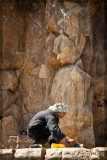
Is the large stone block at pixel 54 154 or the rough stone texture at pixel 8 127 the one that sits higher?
the large stone block at pixel 54 154

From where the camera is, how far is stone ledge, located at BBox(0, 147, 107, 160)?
10.5ft

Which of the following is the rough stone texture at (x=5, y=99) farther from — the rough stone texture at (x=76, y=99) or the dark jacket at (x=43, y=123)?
the dark jacket at (x=43, y=123)

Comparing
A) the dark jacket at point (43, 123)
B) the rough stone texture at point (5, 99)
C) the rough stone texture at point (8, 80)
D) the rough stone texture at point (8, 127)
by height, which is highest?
the rough stone texture at point (8, 80)

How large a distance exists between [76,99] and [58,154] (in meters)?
3.89

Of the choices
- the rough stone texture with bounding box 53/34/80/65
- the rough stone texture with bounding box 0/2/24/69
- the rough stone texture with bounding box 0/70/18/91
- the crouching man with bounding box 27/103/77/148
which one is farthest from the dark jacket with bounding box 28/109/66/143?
the rough stone texture with bounding box 0/2/24/69

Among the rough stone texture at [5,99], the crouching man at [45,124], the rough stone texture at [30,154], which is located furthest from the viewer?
the rough stone texture at [5,99]

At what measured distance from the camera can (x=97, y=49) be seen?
8.10 meters

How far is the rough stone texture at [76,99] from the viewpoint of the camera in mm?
6938

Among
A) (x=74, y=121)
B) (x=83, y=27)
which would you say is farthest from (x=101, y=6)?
(x=74, y=121)

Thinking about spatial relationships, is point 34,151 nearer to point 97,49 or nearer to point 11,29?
point 97,49

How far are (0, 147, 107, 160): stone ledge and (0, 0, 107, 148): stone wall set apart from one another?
11.9ft

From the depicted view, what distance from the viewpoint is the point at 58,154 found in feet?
10.7

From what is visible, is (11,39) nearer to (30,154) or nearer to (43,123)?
(43,123)

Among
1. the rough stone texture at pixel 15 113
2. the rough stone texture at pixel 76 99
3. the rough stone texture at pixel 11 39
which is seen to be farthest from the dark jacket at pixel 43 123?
the rough stone texture at pixel 11 39
